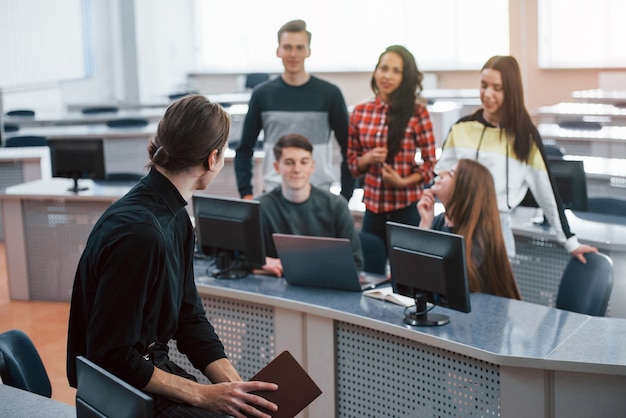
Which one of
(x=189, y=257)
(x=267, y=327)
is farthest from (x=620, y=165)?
(x=189, y=257)

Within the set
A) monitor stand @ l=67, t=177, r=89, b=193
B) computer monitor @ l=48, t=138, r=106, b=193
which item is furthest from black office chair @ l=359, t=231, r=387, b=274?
monitor stand @ l=67, t=177, r=89, b=193

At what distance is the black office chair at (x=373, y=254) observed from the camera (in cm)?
456

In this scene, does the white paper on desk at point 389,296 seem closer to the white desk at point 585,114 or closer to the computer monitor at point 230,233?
the computer monitor at point 230,233

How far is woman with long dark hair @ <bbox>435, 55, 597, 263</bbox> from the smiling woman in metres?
9.55

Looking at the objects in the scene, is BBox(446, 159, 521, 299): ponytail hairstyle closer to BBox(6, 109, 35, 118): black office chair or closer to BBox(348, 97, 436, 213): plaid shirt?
BBox(348, 97, 436, 213): plaid shirt

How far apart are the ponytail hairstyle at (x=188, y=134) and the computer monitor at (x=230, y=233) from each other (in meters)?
1.62

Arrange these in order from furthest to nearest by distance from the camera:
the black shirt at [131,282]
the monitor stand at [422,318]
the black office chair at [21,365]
Result: the monitor stand at [422,318]
the black office chair at [21,365]
the black shirt at [131,282]

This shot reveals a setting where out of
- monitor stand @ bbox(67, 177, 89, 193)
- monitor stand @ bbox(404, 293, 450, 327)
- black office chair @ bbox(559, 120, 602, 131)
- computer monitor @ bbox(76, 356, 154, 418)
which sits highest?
black office chair @ bbox(559, 120, 602, 131)

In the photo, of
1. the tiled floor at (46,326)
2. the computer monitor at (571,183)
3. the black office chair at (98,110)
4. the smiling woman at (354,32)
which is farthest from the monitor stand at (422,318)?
the smiling woman at (354,32)

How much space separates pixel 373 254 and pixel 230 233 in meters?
0.84

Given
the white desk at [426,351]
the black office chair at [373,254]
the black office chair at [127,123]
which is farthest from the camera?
the black office chair at [127,123]

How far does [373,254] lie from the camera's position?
4.57 m

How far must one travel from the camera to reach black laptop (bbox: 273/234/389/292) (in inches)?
150

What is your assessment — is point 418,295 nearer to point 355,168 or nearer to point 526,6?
point 355,168
